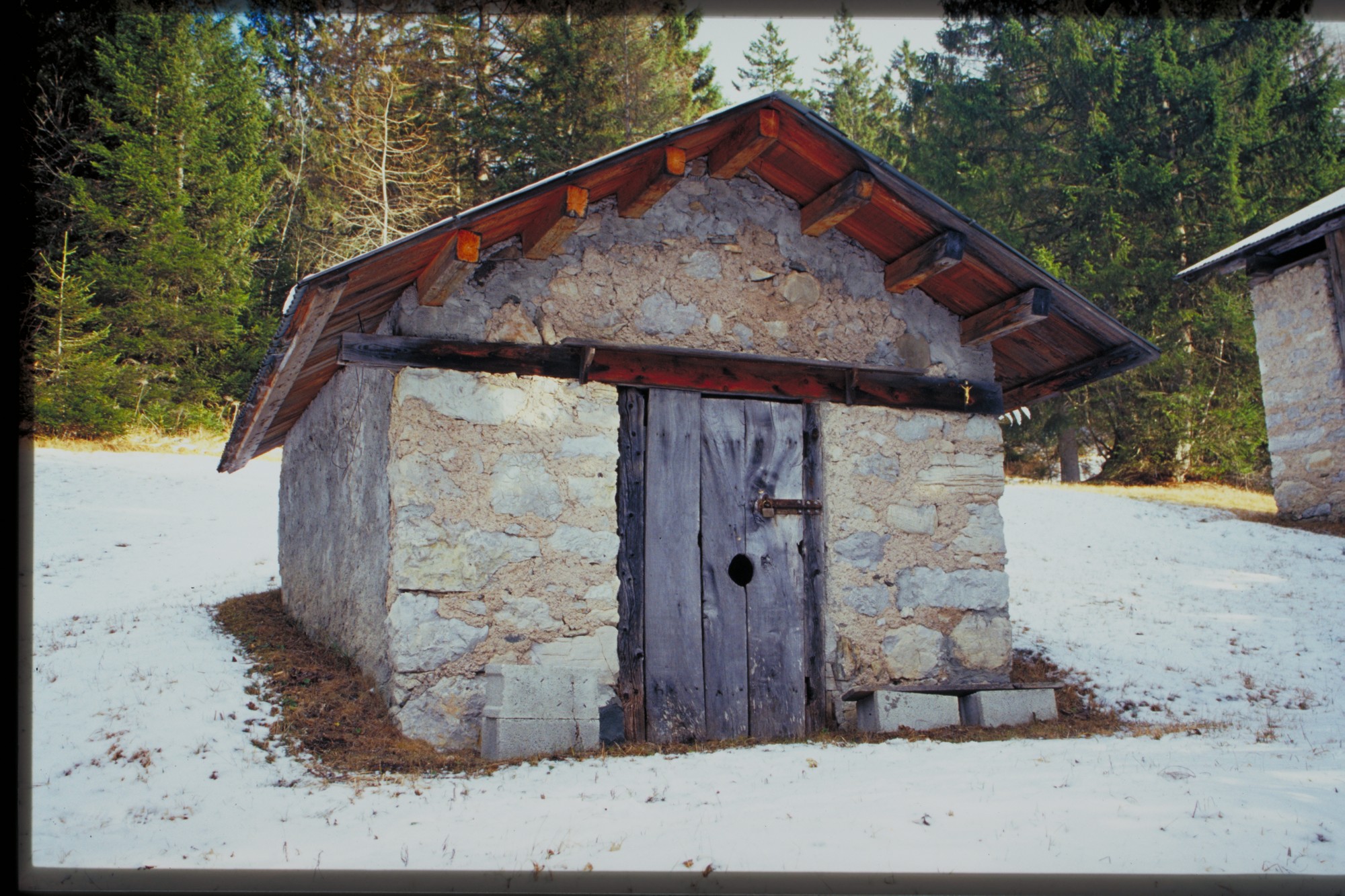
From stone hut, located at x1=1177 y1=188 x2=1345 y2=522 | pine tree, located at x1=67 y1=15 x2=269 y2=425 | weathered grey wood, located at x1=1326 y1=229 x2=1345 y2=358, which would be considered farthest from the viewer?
pine tree, located at x1=67 y1=15 x2=269 y2=425

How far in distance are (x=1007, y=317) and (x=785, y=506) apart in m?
1.90

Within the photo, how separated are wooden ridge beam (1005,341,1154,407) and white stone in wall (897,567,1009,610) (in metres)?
1.40

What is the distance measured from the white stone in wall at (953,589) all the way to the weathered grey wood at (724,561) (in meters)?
1.11

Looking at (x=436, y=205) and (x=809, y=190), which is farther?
(x=436, y=205)

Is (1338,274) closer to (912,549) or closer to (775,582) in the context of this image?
(912,549)

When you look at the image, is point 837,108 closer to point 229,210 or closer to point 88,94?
point 229,210

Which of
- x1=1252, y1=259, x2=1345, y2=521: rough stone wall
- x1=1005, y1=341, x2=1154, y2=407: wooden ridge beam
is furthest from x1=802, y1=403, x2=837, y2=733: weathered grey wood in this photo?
x1=1252, y1=259, x2=1345, y2=521: rough stone wall

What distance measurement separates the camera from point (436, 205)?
1972 cm

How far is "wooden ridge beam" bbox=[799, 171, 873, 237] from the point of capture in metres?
5.59

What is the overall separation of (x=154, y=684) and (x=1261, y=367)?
12.7 metres

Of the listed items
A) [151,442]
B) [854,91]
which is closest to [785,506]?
[151,442]

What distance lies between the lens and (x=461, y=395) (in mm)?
5367

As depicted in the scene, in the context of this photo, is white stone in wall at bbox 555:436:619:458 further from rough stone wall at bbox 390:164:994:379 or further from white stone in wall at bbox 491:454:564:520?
rough stone wall at bbox 390:164:994:379

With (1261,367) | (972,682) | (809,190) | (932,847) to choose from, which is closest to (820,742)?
(972,682)
